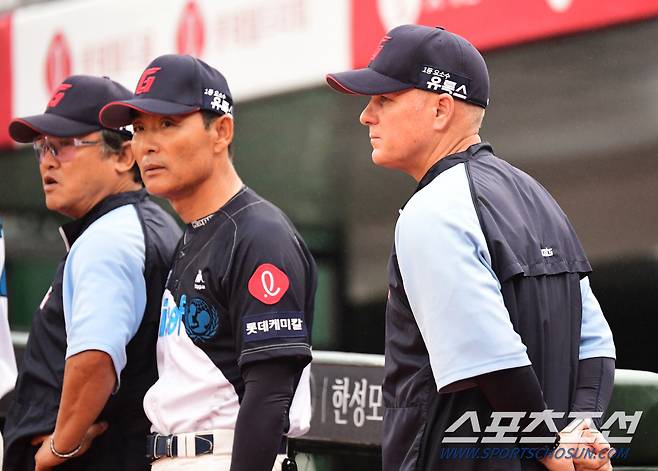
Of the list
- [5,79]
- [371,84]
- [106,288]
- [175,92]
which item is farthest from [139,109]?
[5,79]

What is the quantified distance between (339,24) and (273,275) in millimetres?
1833

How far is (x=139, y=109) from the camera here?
9.27 ft

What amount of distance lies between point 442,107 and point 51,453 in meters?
1.38

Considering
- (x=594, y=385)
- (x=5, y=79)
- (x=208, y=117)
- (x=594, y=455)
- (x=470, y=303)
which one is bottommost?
(x=594, y=455)

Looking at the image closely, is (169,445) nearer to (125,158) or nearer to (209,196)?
(209,196)

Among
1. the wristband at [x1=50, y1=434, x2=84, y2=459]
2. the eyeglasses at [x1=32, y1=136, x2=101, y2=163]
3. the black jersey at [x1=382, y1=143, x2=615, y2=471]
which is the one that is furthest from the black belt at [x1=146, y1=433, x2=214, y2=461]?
the eyeglasses at [x1=32, y1=136, x2=101, y2=163]

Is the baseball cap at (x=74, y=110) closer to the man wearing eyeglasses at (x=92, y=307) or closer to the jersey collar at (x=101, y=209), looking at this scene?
the man wearing eyeglasses at (x=92, y=307)

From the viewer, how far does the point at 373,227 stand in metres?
4.12

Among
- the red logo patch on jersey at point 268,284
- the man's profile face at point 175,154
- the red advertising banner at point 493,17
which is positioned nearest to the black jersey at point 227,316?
the red logo patch on jersey at point 268,284

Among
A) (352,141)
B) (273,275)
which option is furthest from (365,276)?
(273,275)

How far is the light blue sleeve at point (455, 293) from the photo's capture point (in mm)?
2105

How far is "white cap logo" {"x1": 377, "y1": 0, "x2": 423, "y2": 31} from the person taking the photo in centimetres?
385

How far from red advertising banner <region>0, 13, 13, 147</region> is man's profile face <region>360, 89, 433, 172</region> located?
3594 millimetres

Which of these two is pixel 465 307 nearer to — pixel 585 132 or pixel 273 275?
pixel 273 275
